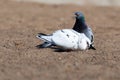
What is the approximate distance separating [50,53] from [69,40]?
1.41 feet

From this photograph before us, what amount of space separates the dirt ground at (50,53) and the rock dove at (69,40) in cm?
14

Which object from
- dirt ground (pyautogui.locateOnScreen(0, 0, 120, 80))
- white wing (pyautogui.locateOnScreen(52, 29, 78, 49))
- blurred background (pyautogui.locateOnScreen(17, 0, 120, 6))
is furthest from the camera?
blurred background (pyautogui.locateOnScreen(17, 0, 120, 6))

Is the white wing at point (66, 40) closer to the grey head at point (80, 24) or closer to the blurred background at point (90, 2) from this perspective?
the grey head at point (80, 24)

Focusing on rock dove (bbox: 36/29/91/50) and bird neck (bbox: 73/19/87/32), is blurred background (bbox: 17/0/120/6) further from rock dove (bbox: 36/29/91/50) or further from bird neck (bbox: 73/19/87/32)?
rock dove (bbox: 36/29/91/50)

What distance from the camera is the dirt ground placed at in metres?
7.55

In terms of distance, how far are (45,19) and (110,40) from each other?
5238mm

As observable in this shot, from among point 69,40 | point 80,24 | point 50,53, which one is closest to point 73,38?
point 69,40

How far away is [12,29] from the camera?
1400 cm

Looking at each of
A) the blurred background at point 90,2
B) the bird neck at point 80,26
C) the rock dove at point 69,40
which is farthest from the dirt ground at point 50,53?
the blurred background at point 90,2

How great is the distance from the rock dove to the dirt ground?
141 mm

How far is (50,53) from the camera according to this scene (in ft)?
30.9

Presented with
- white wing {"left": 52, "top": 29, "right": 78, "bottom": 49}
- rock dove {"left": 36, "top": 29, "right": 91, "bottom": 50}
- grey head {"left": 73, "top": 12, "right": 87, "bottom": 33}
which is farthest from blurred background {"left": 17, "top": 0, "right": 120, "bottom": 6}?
white wing {"left": 52, "top": 29, "right": 78, "bottom": 49}

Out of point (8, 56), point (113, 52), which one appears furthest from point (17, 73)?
point (113, 52)

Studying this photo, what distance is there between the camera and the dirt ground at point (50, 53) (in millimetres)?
7555
